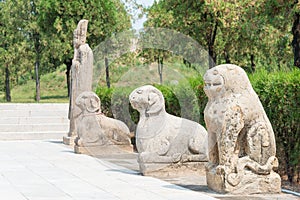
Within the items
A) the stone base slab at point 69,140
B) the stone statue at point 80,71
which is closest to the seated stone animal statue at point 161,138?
the stone statue at point 80,71

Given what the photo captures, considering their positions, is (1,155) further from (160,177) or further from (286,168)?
(286,168)

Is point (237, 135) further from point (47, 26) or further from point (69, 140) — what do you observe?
point (47, 26)

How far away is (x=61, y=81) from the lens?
180ft

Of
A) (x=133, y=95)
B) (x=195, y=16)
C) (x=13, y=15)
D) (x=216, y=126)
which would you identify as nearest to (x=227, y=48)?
(x=195, y=16)

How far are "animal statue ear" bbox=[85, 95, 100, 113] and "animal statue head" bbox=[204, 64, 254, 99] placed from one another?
22.4ft

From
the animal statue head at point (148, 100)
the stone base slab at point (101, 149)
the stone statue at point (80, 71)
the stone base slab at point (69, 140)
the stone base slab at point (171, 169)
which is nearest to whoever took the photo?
the stone base slab at point (171, 169)

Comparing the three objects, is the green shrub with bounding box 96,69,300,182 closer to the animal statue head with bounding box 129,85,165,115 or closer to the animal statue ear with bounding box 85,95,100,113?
the animal statue head with bounding box 129,85,165,115

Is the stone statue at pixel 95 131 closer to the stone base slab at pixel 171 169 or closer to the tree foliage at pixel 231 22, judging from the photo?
the stone base slab at pixel 171 169

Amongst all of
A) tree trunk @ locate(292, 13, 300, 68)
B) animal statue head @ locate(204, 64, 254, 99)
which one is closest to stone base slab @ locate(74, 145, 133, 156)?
animal statue head @ locate(204, 64, 254, 99)

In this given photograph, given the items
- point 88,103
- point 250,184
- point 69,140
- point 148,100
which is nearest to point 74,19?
point 69,140

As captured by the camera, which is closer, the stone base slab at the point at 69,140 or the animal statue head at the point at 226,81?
the animal statue head at the point at 226,81

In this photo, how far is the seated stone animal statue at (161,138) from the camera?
9.77m

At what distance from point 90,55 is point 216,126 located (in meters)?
9.48

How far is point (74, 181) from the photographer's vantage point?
361 inches
